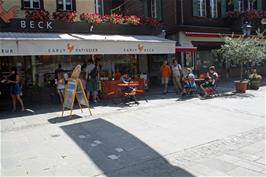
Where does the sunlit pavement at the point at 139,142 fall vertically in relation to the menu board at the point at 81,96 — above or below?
below

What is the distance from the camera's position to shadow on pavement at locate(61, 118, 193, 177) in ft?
17.7

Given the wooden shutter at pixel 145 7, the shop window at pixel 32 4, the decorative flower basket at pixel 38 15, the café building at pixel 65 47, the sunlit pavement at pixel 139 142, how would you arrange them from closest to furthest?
the sunlit pavement at pixel 139 142
the café building at pixel 65 47
the decorative flower basket at pixel 38 15
the shop window at pixel 32 4
the wooden shutter at pixel 145 7

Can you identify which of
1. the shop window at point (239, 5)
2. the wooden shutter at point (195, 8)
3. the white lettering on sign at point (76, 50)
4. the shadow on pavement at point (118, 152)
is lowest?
the shadow on pavement at point (118, 152)

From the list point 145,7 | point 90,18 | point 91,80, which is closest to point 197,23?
point 145,7

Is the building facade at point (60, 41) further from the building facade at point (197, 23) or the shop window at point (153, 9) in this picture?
the shop window at point (153, 9)

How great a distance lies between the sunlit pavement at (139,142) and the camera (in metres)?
5.55

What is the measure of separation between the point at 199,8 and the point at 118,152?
15.4 metres

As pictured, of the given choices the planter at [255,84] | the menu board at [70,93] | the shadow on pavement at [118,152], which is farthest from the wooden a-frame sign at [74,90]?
the planter at [255,84]

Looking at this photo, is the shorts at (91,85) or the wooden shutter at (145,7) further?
the wooden shutter at (145,7)

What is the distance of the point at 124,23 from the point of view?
583 inches

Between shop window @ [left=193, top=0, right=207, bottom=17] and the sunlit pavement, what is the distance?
9.88 meters

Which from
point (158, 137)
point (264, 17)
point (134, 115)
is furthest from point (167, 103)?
point (264, 17)

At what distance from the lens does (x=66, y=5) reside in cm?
1464

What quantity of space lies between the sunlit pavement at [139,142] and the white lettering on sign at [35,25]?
3607 millimetres
